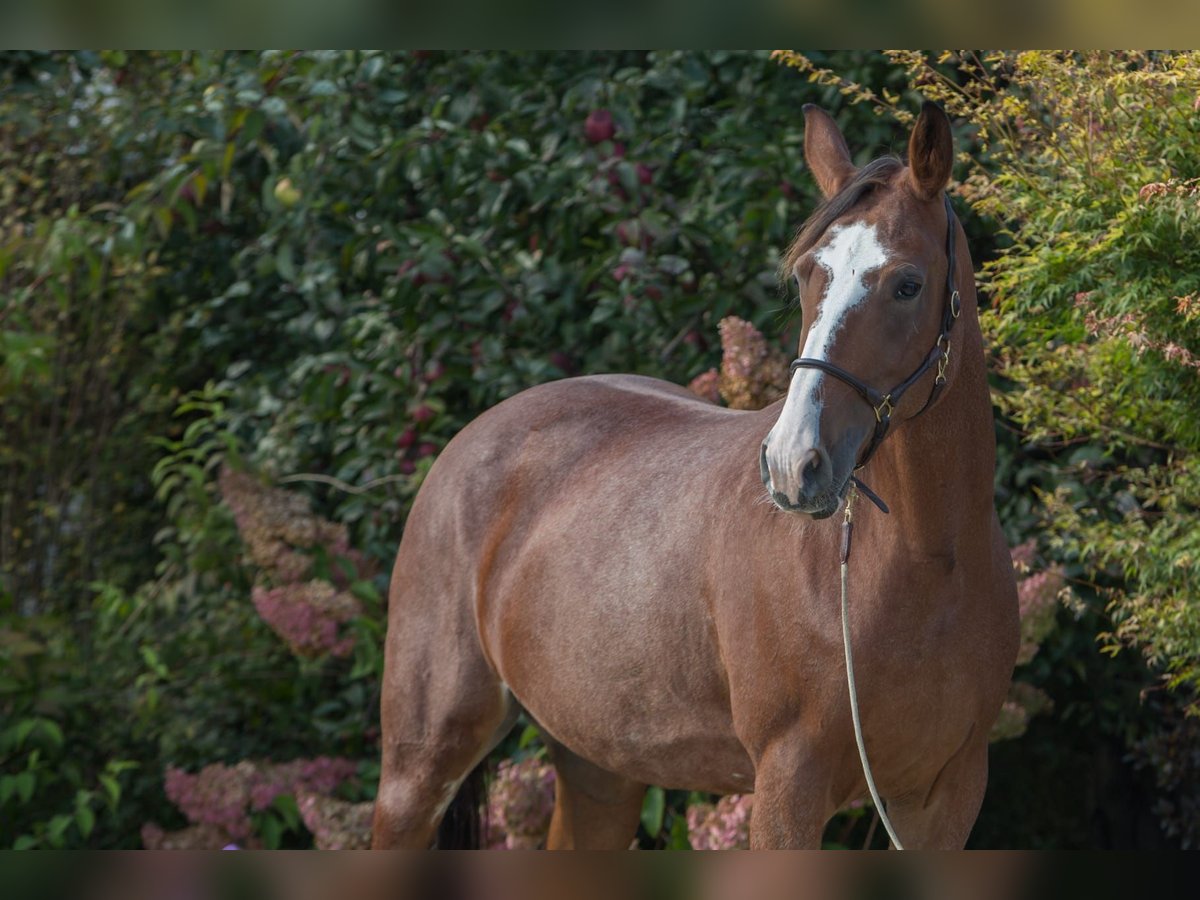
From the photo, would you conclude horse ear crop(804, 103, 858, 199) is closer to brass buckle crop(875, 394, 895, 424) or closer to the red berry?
brass buckle crop(875, 394, 895, 424)

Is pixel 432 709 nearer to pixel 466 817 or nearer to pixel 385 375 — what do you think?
pixel 466 817

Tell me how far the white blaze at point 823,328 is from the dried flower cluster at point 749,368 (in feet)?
5.30

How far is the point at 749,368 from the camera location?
12.5 ft

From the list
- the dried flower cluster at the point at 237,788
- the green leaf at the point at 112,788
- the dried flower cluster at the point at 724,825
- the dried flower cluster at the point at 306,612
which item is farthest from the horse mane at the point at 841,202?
the green leaf at the point at 112,788

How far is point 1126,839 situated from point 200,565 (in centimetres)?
355

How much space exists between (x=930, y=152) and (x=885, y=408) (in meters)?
0.43

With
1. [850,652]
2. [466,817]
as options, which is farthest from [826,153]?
[466,817]

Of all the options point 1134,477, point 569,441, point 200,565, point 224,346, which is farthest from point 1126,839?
point 224,346

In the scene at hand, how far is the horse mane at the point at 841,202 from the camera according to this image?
2.21 metres

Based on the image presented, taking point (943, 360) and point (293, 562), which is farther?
point (293, 562)

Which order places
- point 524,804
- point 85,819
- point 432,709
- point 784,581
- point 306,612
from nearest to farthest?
point 784,581 < point 432,709 < point 524,804 < point 306,612 < point 85,819

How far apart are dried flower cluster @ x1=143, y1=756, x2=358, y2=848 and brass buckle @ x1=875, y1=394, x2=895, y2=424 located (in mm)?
3076

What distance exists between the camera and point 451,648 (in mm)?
3262

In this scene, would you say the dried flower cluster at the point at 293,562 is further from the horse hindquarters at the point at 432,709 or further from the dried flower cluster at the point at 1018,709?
the dried flower cluster at the point at 1018,709
